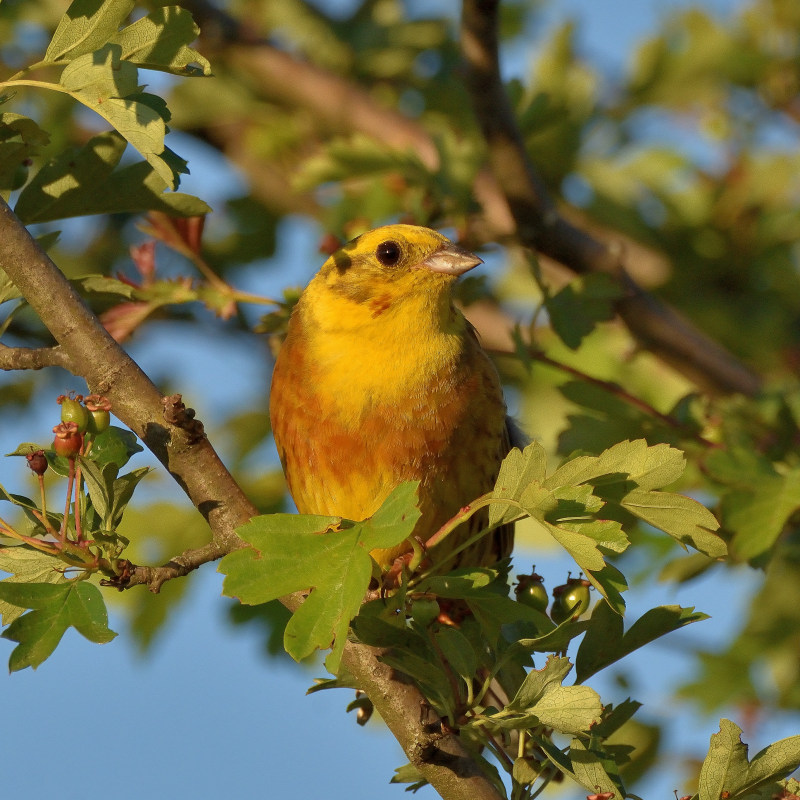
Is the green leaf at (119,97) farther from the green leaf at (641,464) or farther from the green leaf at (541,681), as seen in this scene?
the green leaf at (541,681)

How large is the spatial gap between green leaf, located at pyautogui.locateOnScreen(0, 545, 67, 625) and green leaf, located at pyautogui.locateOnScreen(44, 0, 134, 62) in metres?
0.99

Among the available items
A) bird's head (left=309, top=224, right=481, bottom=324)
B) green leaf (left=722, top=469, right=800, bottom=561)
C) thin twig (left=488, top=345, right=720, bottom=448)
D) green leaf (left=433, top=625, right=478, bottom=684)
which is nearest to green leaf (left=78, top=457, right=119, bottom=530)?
green leaf (left=433, top=625, right=478, bottom=684)

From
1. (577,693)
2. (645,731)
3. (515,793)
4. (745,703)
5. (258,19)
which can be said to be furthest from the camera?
(258,19)

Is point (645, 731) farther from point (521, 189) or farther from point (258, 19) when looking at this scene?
point (258, 19)

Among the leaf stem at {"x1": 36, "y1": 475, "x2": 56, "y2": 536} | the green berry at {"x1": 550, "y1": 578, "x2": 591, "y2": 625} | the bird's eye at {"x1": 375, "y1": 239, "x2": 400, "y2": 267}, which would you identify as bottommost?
the green berry at {"x1": 550, "y1": 578, "x2": 591, "y2": 625}

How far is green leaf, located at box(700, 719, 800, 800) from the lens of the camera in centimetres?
215

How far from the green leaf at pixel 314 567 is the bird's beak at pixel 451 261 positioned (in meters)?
1.47

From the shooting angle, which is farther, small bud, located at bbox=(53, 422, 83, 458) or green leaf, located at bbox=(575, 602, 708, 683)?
green leaf, located at bbox=(575, 602, 708, 683)

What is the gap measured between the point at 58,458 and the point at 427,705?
0.94 m

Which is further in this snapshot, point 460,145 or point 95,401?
point 460,145

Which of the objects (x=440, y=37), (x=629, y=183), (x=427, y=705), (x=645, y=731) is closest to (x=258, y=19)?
(x=440, y=37)

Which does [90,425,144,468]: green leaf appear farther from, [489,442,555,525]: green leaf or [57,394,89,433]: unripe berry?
[489,442,555,525]: green leaf

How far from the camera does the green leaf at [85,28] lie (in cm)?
229

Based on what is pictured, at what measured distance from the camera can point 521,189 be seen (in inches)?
148
